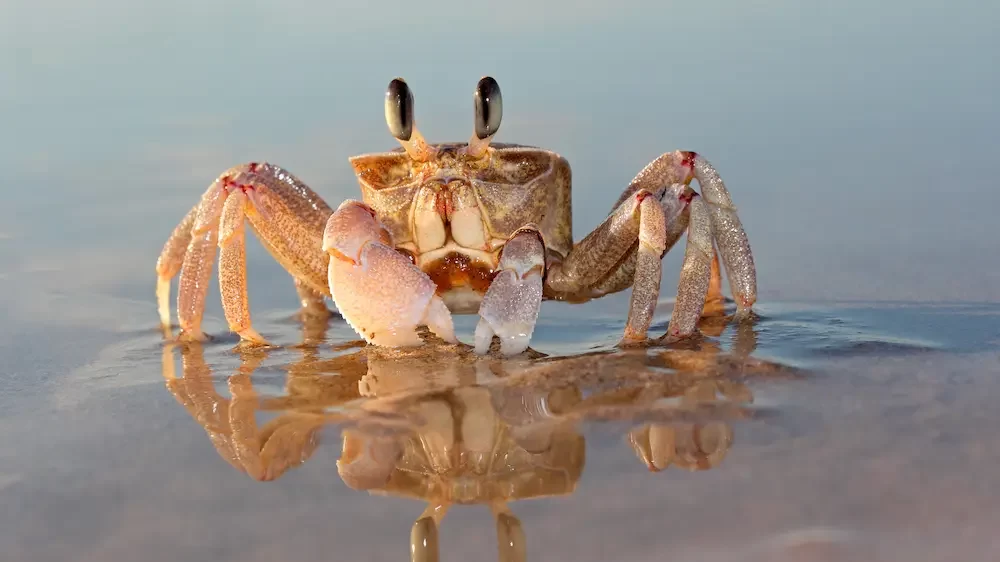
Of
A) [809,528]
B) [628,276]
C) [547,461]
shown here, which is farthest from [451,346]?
[809,528]

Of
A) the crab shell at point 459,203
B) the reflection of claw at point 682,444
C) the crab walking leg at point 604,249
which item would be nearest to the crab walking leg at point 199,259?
the crab shell at point 459,203

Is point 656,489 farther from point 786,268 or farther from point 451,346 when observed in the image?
point 786,268

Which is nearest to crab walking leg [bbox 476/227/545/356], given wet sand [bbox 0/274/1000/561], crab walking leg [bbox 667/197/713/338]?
wet sand [bbox 0/274/1000/561]

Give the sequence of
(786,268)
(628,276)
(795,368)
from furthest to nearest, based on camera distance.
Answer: (786,268), (628,276), (795,368)

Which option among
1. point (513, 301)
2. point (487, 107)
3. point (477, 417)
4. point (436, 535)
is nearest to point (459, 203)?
point (487, 107)

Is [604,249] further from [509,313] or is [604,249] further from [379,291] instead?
[379,291]

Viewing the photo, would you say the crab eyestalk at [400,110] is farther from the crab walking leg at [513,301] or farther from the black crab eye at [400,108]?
the crab walking leg at [513,301]

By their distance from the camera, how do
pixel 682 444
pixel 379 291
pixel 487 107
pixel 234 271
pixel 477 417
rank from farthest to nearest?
pixel 234 271, pixel 487 107, pixel 379 291, pixel 477 417, pixel 682 444

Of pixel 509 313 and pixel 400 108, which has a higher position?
pixel 400 108
